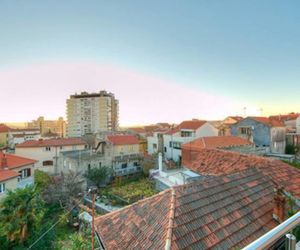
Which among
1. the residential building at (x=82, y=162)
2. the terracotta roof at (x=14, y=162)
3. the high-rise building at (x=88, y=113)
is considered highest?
the high-rise building at (x=88, y=113)

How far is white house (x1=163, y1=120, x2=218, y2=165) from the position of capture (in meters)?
34.7

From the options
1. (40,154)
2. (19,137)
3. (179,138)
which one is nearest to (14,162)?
(40,154)

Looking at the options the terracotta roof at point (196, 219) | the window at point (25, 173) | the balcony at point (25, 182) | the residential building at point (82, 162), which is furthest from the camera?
the residential building at point (82, 162)

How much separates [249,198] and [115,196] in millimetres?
16434

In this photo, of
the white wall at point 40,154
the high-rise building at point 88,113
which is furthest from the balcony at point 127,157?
the high-rise building at point 88,113

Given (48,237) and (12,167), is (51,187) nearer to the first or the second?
(12,167)

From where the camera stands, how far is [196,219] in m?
6.68

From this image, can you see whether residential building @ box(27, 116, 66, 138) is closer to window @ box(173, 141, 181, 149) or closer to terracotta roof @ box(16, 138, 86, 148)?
terracotta roof @ box(16, 138, 86, 148)

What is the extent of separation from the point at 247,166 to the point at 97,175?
17.3 meters

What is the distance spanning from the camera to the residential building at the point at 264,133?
33.5m

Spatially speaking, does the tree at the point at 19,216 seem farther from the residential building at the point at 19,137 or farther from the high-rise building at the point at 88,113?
the high-rise building at the point at 88,113

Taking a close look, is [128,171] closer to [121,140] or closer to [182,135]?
[121,140]

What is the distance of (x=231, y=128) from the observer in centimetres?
3869

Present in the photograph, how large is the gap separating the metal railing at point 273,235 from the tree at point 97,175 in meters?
26.4
